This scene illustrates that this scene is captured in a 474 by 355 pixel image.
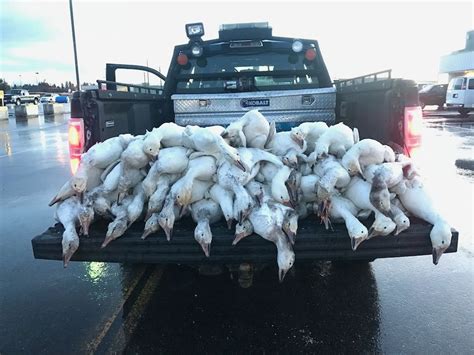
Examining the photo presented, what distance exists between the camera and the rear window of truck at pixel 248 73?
4.97 metres

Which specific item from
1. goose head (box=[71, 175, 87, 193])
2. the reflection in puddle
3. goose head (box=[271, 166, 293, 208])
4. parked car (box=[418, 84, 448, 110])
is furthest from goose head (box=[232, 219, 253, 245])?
parked car (box=[418, 84, 448, 110])

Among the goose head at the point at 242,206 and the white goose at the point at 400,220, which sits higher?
the goose head at the point at 242,206

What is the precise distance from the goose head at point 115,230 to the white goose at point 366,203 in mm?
1451

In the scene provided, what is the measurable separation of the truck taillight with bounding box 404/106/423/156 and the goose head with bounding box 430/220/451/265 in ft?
2.89

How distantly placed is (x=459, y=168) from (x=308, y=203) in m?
7.78

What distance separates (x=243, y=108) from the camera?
4.53 m

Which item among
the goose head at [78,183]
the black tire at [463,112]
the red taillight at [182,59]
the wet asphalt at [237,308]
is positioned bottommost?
the wet asphalt at [237,308]

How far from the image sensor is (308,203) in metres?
2.81

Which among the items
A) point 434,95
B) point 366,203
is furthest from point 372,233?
point 434,95

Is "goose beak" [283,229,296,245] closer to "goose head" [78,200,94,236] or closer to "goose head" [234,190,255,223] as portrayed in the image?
"goose head" [234,190,255,223]

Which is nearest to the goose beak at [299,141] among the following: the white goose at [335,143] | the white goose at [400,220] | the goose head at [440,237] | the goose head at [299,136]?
the goose head at [299,136]

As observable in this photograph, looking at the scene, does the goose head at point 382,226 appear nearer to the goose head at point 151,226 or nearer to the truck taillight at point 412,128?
the truck taillight at point 412,128

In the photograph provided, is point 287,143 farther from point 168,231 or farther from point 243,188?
point 168,231

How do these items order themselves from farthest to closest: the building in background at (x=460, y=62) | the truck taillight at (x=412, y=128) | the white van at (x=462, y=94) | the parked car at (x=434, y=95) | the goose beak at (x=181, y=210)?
1. the building in background at (x=460, y=62)
2. the parked car at (x=434, y=95)
3. the white van at (x=462, y=94)
4. the truck taillight at (x=412, y=128)
5. the goose beak at (x=181, y=210)
